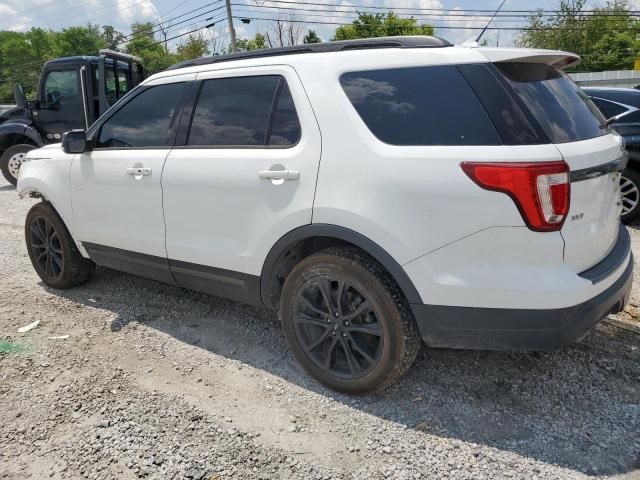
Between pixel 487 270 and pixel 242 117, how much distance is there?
176 centimetres

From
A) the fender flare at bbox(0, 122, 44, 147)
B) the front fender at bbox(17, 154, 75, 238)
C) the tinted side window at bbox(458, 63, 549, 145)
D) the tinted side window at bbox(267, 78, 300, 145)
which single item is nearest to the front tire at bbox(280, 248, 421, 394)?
the tinted side window at bbox(267, 78, 300, 145)

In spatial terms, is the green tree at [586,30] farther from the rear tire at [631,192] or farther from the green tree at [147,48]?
the rear tire at [631,192]

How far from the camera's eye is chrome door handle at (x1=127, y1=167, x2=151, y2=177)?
143 inches

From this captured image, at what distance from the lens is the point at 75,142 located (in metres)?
4.07

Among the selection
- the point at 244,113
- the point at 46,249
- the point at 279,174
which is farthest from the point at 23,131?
the point at 279,174

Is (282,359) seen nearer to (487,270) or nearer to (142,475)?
(142,475)

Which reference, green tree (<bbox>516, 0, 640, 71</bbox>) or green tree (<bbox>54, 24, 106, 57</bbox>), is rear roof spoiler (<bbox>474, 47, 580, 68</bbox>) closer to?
green tree (<bbox>516, 0, 640, 71</bbox>)

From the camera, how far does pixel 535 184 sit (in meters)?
2.27

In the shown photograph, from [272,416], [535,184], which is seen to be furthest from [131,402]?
[535,184]

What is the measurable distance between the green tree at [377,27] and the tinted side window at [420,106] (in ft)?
167

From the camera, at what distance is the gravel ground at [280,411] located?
2477mm

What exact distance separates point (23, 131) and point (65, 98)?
4.09ft

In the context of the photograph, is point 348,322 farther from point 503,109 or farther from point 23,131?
point 23,131

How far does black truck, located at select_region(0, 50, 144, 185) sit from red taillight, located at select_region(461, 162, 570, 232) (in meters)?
8.86
